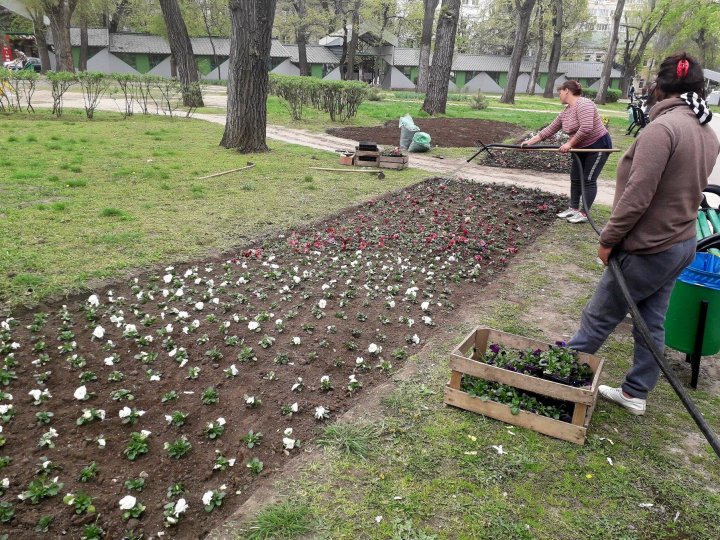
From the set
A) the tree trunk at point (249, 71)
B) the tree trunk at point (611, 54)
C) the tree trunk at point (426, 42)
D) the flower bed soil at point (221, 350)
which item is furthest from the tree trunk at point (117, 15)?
the flower bed soil at point (221, 350)

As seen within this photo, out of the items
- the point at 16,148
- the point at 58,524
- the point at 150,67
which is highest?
the point at 150,67

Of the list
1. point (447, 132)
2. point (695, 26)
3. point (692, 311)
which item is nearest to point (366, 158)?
point (447, 132)

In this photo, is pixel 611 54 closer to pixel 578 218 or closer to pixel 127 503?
pixel 578 218

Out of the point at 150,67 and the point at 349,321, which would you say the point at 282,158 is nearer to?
the point at 349,321

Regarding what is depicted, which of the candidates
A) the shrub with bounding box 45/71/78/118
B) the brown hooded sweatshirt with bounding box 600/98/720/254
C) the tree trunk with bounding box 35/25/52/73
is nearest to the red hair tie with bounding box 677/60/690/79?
the brown hooded sweatshirt with bounding box 600/98/720/254

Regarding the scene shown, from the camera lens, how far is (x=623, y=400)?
332cm

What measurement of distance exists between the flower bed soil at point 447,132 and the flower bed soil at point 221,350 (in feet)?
28.0

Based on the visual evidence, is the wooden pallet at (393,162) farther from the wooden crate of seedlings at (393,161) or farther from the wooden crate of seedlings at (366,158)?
the wooden crate of seedlings at (366,158)

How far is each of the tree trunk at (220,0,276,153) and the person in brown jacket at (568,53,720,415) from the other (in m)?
9.31

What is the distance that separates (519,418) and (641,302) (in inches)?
41.7

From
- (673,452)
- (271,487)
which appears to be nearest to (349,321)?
(271,487)

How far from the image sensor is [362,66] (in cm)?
5569

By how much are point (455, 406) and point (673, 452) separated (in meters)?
1.25

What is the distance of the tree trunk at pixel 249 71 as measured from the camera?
1066 cm
